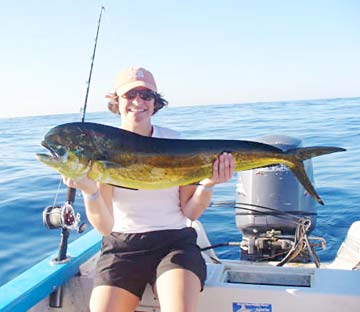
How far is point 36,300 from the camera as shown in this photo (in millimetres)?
2859

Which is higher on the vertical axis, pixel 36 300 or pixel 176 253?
pixel 176 253

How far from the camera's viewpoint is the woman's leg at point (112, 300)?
2596 millimetres

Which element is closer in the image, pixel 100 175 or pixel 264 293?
pixel 100 175

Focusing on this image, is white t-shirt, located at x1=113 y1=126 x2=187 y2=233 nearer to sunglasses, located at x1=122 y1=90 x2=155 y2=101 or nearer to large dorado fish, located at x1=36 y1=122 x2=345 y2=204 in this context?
large dorado fish, located at x1=36 y1=122 x2=345 y2=204

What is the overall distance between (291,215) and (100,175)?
2404mm

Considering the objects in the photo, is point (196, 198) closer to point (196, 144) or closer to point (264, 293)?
point (196, 144)

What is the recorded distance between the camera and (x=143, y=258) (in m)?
2.84

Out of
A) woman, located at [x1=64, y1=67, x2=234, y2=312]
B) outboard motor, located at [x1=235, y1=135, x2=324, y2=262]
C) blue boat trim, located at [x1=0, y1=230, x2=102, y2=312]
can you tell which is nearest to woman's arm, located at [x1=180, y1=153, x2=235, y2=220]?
woman, located at [x1=64, y1=67, x2=234, y2=312]

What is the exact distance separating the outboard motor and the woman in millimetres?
1468

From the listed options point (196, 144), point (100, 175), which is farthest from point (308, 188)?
point (100, 175)

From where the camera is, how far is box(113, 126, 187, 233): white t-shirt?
9.57 feet

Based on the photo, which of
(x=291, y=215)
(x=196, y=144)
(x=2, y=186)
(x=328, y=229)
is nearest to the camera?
(x=196, y=144)

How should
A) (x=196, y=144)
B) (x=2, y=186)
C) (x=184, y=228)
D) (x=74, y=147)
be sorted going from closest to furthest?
(x=74, y=147) < (x=196, y=144) < (x=184, y=228) < (x=2, y=186)

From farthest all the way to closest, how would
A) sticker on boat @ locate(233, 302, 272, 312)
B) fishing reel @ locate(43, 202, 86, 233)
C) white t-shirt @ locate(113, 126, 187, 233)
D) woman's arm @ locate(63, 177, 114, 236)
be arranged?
1. fishing reel @ locate(43, 202, 86, 233)
2. white t-shirt @ locate(113, 126, 187, 233)
3. sticker on boat @ locate(233, 302, 272, 312)
4. woman's arm @ locate(63, 177, 114, 236)
